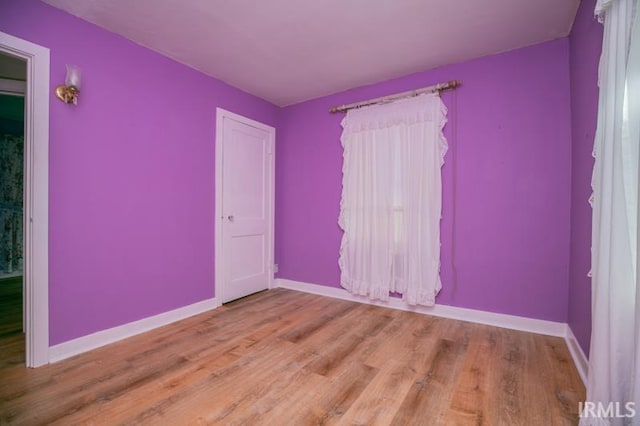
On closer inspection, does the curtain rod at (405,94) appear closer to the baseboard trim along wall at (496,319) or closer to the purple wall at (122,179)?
the purple wall at (122,179)

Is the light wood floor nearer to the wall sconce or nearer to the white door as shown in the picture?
the white door

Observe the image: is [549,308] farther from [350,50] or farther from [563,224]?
[350,50]

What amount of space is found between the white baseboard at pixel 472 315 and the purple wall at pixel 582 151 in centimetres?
20

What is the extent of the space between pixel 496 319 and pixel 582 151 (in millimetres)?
1591

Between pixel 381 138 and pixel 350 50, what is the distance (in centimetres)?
97

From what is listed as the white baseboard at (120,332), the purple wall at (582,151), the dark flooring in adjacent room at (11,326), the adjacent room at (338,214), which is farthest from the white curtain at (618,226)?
the dark flooring in adjacent room at (11,326)

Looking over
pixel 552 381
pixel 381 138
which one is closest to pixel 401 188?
pixel 381 138

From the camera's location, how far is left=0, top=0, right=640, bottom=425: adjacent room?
1441 millimetres

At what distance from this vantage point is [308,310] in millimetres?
2990

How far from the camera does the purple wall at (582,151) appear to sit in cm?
171

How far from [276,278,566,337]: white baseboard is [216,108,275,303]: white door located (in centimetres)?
94

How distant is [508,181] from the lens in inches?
99.5

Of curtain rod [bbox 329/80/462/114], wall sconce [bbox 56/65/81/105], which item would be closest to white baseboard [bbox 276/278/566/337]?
curtain rod [bbox 329/80/462/114]

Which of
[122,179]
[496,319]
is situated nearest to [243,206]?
[122,179]
